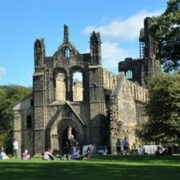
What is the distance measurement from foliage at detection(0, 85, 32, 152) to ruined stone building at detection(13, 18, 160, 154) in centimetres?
1664

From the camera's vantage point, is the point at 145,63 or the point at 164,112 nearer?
the point at 164,112

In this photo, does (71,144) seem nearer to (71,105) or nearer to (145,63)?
(71,105)

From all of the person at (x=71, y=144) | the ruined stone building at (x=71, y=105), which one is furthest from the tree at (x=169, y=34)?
the ruined stone building at (x=71, y=105)

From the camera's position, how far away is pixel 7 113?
3285 inches

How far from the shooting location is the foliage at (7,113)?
79.3m

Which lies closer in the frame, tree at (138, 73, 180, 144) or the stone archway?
tree at (138, 73, 180, 144)

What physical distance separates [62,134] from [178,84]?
16.3 meters

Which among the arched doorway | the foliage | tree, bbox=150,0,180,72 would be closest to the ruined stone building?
the arched doorway

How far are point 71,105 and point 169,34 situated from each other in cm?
3081

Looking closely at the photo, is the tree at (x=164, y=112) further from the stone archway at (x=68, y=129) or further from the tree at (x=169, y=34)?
the tree at (x=169, y=34)

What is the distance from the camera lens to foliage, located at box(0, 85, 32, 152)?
7931cm

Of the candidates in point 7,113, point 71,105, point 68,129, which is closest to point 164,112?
point 71,105

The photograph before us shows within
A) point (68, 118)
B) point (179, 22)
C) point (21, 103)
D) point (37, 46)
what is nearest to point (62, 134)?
point (68, 118)

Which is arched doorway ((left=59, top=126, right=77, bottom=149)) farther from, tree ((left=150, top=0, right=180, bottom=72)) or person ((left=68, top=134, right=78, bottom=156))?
tree ((left=150, top=0, right=180, bottom=72))
